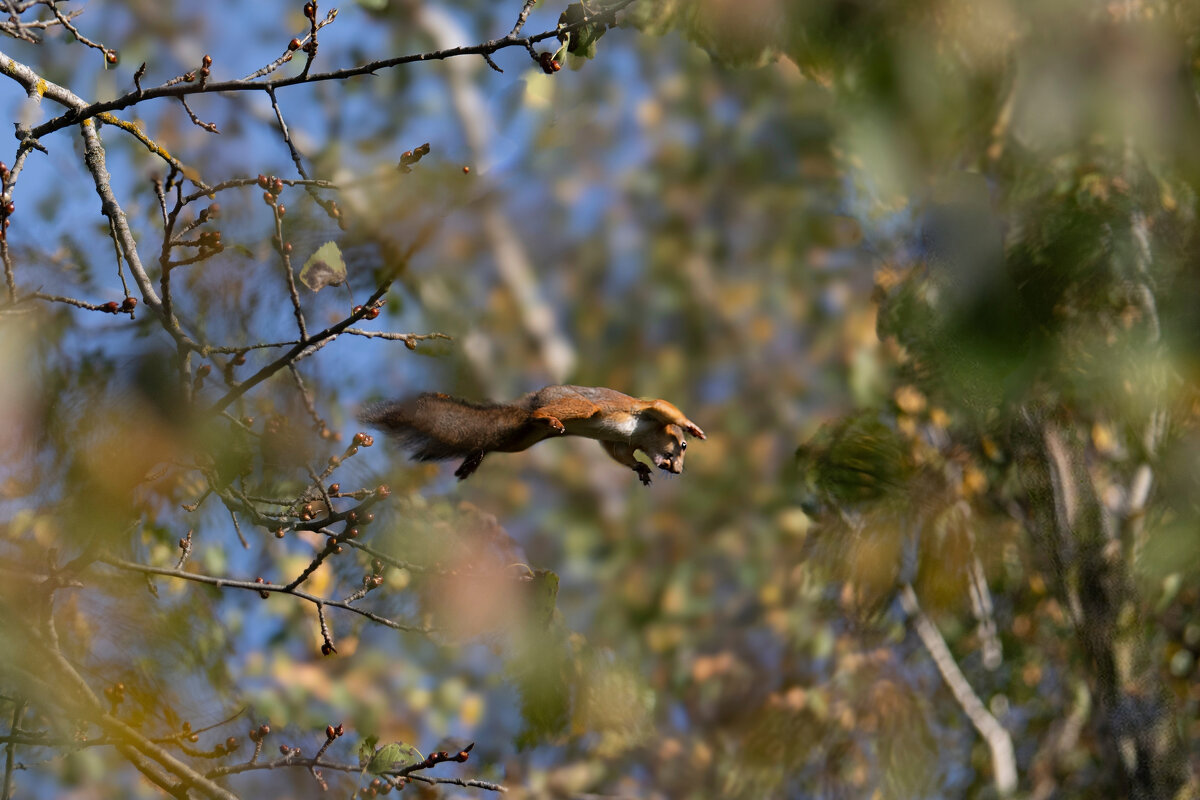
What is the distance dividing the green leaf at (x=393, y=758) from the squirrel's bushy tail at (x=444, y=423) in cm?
37

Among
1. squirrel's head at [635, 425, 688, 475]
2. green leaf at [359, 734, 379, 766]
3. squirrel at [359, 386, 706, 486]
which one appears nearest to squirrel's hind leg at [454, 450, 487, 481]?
squirrel at [359, 386, 706, 486]

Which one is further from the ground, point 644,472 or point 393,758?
point 644,472

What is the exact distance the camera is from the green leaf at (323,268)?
1.09 metres

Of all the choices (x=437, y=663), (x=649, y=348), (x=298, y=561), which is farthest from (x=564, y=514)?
(x=298, y=561)

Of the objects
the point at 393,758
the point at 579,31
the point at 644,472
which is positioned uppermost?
the point at 579,31

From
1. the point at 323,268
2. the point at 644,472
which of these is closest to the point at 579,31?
the point at 323,268

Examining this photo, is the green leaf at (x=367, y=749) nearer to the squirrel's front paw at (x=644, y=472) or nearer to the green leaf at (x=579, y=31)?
the squirrel's front paw at (x=644, y=472)

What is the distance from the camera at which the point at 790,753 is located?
3.91 m

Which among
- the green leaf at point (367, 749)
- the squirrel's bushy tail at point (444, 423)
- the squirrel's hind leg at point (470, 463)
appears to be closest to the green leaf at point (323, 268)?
the squirrel's bushy tail at point (444, 423)

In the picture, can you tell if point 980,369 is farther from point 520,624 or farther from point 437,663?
point 437,663

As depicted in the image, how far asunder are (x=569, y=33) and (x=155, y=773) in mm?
867

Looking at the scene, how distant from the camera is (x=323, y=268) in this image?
1097mm

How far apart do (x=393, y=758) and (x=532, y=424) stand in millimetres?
464

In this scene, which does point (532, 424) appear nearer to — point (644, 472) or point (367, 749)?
point (644, 472)
